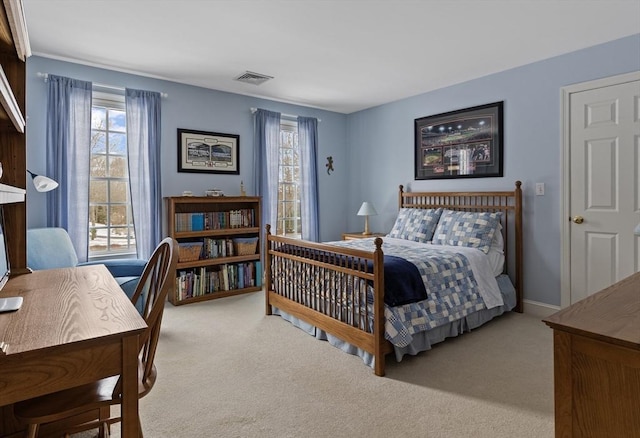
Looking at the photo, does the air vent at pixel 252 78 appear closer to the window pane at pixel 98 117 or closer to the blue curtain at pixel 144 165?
the blue curtain at pixel 144 165

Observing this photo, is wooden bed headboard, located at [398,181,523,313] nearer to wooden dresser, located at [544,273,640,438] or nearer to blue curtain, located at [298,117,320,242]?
blue curtain, located at [298,117,320,242]

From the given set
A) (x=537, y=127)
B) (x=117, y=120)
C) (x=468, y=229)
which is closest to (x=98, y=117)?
(x=117, y=120)

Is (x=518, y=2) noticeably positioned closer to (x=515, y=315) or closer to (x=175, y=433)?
(x=515, y=315)

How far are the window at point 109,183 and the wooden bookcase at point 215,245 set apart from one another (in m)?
0.49

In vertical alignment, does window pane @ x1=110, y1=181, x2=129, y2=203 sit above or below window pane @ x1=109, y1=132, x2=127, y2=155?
below

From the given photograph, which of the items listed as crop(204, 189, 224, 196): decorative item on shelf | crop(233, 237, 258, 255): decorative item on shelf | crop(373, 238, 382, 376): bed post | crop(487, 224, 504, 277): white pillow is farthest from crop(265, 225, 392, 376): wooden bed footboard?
crop(487, 224, 504, 277): white pillow

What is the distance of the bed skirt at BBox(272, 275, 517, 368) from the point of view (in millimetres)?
2682

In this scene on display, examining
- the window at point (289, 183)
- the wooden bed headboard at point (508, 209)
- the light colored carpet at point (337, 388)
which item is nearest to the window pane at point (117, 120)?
the window at point (289, 183)

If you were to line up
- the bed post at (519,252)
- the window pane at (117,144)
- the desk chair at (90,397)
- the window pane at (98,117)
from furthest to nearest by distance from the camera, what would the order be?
1. the window pane at (117,144)
2. the window pane at (98,117)
3. the bed post at (519,252)
4. the desk chair at (90,397)

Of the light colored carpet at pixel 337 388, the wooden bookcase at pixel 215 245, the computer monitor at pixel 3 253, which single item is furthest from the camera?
the wooden bookcase at pixel 215 245

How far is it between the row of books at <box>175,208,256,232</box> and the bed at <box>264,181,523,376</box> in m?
1.01

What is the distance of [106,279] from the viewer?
1.71 meters

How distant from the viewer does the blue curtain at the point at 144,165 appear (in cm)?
397

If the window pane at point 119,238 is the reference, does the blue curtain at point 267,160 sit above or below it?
above
